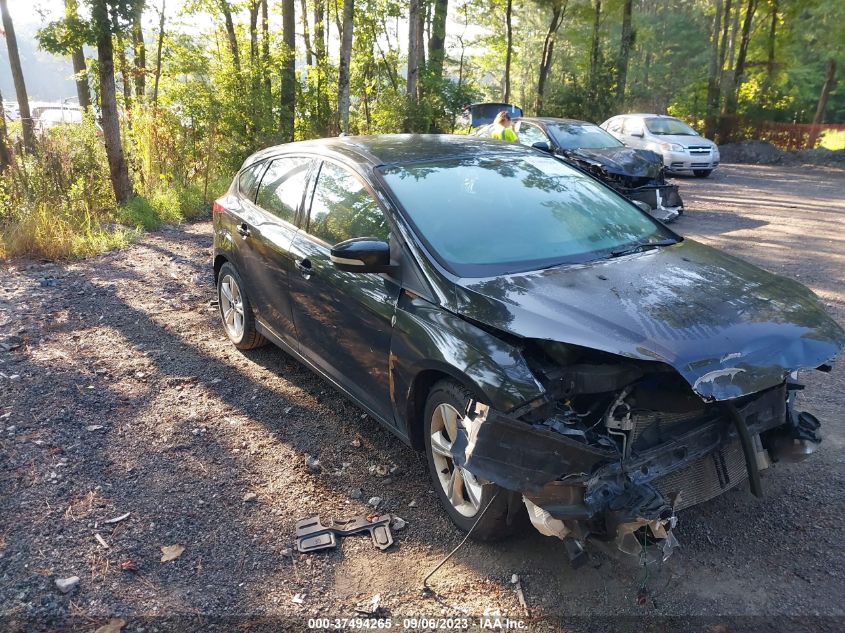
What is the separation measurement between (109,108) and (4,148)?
5.59 ft

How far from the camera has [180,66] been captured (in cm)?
1734

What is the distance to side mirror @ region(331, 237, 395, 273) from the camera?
3326 millimetres

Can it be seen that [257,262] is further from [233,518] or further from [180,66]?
[180,66]

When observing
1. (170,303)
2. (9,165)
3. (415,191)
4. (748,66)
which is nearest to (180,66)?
(9,165)

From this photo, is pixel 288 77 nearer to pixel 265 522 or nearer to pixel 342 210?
pixel 342 210

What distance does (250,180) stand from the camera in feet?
17.5

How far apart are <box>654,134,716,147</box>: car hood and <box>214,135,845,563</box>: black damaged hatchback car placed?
1405 cm

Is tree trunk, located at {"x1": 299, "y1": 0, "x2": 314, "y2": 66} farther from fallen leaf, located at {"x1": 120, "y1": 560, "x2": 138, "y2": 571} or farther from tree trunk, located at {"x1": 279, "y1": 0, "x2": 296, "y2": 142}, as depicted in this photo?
fallen leaf, located at {"x1": 120, "y1": 560, "x2": 138, "y2": 571}

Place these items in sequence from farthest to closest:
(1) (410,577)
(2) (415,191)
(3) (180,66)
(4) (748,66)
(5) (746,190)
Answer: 1. (4) (748,66)
2. (3) (180,66)
3. (5) (746,190)
4. (2) (415,191)
5. (1) (410,577)

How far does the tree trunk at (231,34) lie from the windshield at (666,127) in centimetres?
1089

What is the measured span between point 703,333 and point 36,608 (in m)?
3.12

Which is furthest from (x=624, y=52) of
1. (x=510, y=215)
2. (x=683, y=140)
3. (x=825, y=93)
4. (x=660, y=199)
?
(x=510, y=215)

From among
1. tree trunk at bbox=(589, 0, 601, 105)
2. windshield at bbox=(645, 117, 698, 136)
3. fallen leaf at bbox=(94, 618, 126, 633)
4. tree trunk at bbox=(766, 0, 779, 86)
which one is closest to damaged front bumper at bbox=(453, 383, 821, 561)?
fallen leaf at bbox=(94, 618, 126, 633)

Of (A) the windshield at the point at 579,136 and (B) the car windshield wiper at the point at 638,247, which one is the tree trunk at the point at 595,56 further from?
(B) the car windshield wiper at the point at 638,247
